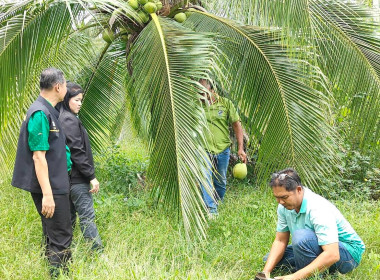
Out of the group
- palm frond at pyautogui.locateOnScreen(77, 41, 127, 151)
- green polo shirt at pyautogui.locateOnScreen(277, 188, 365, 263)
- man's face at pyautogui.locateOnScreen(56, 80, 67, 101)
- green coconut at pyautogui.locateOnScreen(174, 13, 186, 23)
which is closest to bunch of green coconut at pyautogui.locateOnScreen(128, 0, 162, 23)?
green coconut at pyautogui.locateOnScreen(174, 13, 186, 23)

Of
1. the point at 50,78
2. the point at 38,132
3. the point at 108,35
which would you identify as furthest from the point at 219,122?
the point at 38,132

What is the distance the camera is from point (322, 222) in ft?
11.8

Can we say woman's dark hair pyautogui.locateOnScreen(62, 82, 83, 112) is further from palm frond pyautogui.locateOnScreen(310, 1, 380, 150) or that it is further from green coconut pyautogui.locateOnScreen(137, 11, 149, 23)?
palm frond pyautogui.locateOnScreen(310, 1, 380, 150)

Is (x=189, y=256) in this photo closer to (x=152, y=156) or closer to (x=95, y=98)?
(x=152, y=156)

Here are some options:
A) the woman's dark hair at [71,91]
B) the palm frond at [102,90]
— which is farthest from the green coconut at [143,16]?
the woman's dark hair at [71,91]

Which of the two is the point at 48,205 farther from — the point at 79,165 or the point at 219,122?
the point at 219,122

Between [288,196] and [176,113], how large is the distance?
1.04m

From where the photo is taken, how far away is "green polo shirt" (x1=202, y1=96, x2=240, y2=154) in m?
5.33

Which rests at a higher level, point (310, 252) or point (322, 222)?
point (322, 222)

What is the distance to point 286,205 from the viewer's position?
3674mm

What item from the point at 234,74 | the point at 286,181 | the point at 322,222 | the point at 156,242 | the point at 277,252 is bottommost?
the point at 156,242

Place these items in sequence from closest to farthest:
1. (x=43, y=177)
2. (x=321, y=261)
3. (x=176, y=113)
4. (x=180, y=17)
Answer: (x=43, y=177), (x=321, y=261), (x=176, y=113), (x=180, y=17)

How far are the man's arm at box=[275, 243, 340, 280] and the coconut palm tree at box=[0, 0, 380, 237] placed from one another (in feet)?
2.63

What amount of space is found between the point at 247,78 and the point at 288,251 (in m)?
1.61
